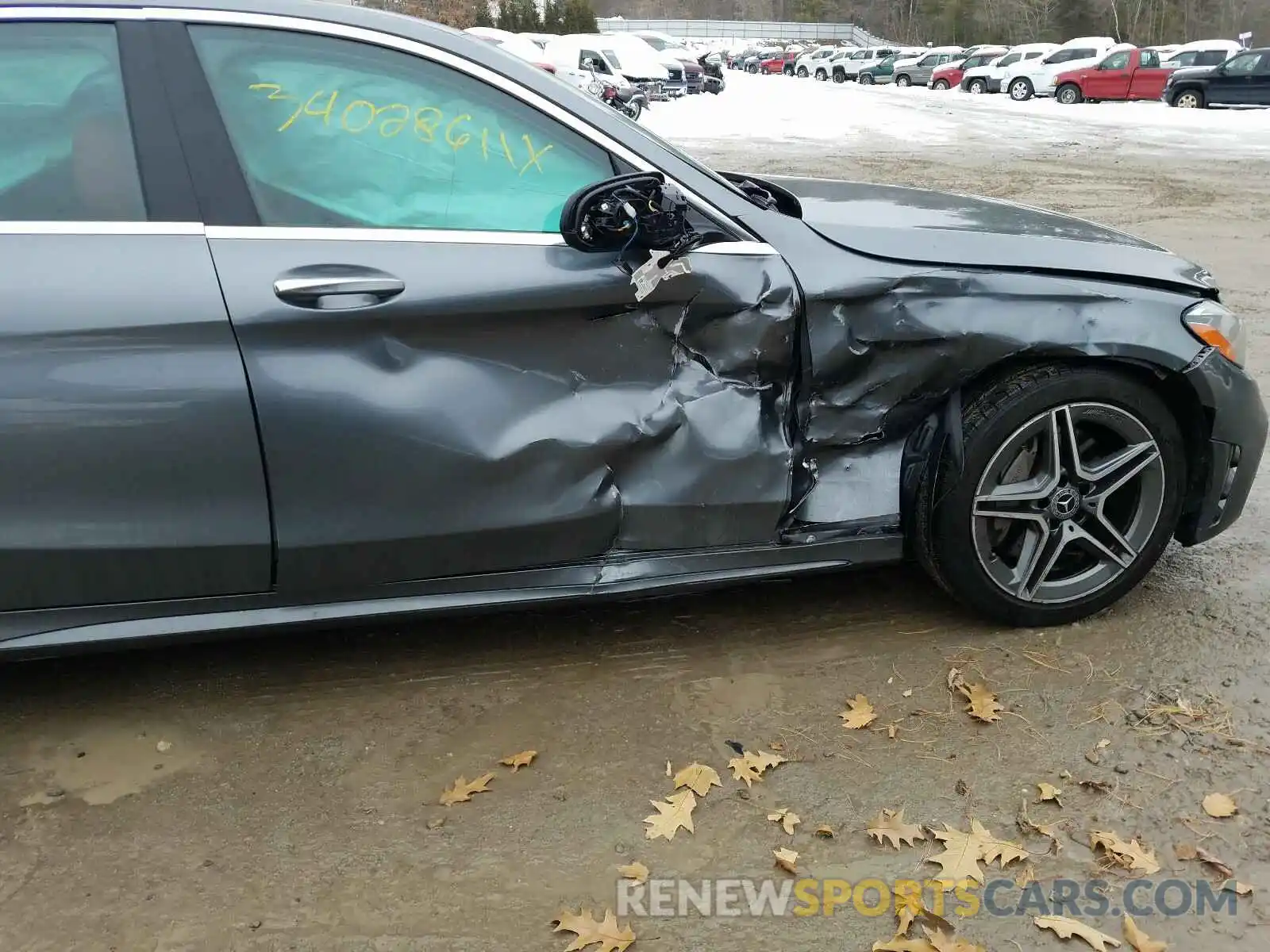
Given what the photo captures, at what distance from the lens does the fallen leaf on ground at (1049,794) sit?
253cm

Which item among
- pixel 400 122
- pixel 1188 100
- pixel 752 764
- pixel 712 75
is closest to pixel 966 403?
pixel 752 764

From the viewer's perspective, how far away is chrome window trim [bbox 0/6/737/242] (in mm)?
2434

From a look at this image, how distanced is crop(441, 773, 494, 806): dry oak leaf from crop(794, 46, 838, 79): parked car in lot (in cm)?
5756

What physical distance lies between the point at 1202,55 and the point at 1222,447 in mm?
29856

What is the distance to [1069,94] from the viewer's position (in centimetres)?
3122

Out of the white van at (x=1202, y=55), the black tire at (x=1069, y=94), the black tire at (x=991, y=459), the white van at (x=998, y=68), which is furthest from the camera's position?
the white van at (x=998, y=68)

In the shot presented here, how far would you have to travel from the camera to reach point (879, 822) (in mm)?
2459

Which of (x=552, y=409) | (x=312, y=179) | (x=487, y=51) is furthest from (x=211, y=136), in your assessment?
(x=552, y=409)

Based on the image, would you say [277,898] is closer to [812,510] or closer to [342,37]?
[812,510]

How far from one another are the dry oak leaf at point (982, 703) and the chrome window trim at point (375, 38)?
1.41 meters

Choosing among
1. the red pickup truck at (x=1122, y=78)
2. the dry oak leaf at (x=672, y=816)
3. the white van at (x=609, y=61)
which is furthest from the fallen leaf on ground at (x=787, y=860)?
the red pickup truck at (x=1122, y=78)

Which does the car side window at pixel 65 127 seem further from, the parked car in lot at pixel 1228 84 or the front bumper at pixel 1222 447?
the parked car in lot at pixel 1228 84

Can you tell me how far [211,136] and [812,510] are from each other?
71.6 inches
